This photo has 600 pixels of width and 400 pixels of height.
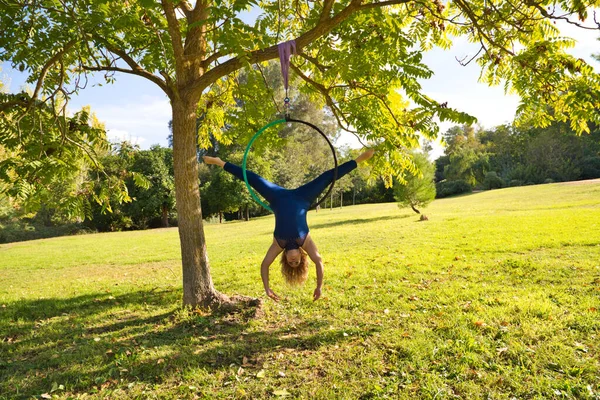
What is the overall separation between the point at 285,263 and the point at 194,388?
6.00ft

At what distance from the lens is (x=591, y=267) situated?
25.6 feet

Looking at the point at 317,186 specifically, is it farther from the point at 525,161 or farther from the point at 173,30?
the point at 525,161

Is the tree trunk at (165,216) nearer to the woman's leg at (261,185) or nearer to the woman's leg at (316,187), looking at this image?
the woman's leg at (261,185)

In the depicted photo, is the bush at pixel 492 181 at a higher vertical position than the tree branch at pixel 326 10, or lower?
lower

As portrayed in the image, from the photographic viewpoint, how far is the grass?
408 centimetres

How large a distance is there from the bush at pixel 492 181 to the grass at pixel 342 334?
38.4 metres

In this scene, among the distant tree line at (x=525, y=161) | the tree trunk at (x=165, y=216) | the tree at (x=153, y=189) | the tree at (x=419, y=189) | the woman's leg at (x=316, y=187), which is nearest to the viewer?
the woman's leg at (x=316, y=187)

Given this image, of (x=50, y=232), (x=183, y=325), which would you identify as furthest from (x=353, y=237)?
(x=50, y=232)

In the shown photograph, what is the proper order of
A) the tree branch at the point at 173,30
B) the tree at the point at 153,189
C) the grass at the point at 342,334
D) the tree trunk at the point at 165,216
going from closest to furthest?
the grass at the point at 342,334
the tree branch at the point at 173,30
the tree at the point at 153,189
the tree trunk at the point at 165,216

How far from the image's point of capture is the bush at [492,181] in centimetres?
4531

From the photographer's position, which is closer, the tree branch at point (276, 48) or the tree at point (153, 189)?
the tree branch at point (276, 48)

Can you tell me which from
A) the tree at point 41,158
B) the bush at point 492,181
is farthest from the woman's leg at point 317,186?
the bush at point 492,181

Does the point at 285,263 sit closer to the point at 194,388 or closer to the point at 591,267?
the point at 194,388

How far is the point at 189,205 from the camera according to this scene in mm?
6301
